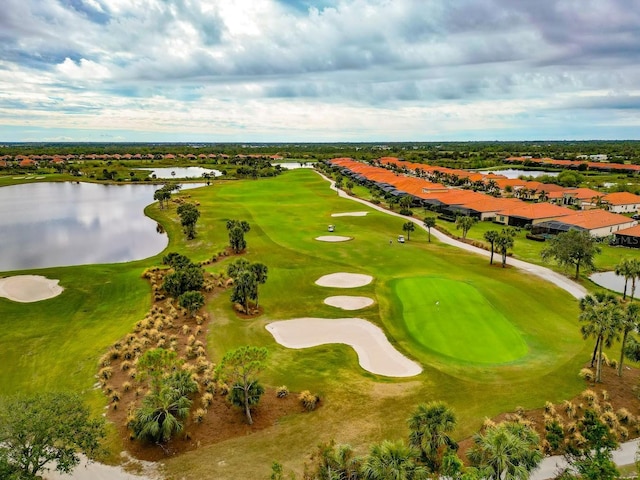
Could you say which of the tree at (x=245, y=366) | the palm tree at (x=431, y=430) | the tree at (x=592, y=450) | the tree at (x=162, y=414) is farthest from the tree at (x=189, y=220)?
the tree at (x=592, y=450)

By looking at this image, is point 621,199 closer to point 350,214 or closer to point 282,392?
point 350,214

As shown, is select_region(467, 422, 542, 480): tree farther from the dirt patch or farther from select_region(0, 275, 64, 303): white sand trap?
select_region(0, 275, 64, 303): white sand trap

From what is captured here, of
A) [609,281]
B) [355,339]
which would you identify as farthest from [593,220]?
[355,339]

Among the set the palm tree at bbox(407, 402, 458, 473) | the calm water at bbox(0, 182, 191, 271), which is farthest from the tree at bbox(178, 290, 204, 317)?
the calm water at bbox(0, 182, 191, 271)

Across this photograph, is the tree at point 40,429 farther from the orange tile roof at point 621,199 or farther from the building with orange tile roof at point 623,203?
the orange tile roof at point 621,199

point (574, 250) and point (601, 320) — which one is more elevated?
point (601, 320)
